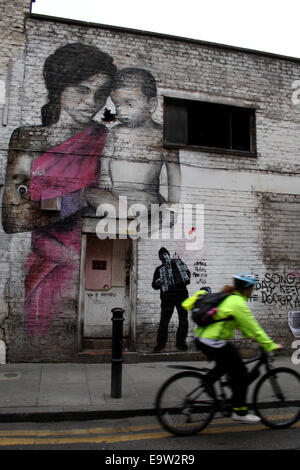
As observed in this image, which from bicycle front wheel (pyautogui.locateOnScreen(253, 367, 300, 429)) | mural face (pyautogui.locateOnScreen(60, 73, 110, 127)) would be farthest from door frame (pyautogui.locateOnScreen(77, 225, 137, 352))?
bicycle front wheel (pyautogui.locateOnScreen(253, 367, 300, 429))

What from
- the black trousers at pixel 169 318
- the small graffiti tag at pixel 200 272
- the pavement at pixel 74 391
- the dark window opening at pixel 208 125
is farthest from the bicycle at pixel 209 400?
the dark window opening at pixel 208 125

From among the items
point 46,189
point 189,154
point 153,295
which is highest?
point 189,154

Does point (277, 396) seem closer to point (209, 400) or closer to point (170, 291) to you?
point (209, 400)

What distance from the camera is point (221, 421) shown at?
15.8 feet

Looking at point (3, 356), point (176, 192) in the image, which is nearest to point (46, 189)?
point (176, 192)

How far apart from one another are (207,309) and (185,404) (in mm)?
1069

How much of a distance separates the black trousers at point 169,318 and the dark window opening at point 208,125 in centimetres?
326

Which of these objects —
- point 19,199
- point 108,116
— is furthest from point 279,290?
point 19,199

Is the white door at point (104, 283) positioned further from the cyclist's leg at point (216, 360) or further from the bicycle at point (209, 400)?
the cyclist's leg at point (216, 360)

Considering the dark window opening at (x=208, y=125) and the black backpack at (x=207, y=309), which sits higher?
the dark window opening at (x=208, y=125)

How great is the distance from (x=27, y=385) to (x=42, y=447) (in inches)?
81.8

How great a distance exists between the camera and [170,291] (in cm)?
819

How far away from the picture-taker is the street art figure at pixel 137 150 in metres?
8.21
